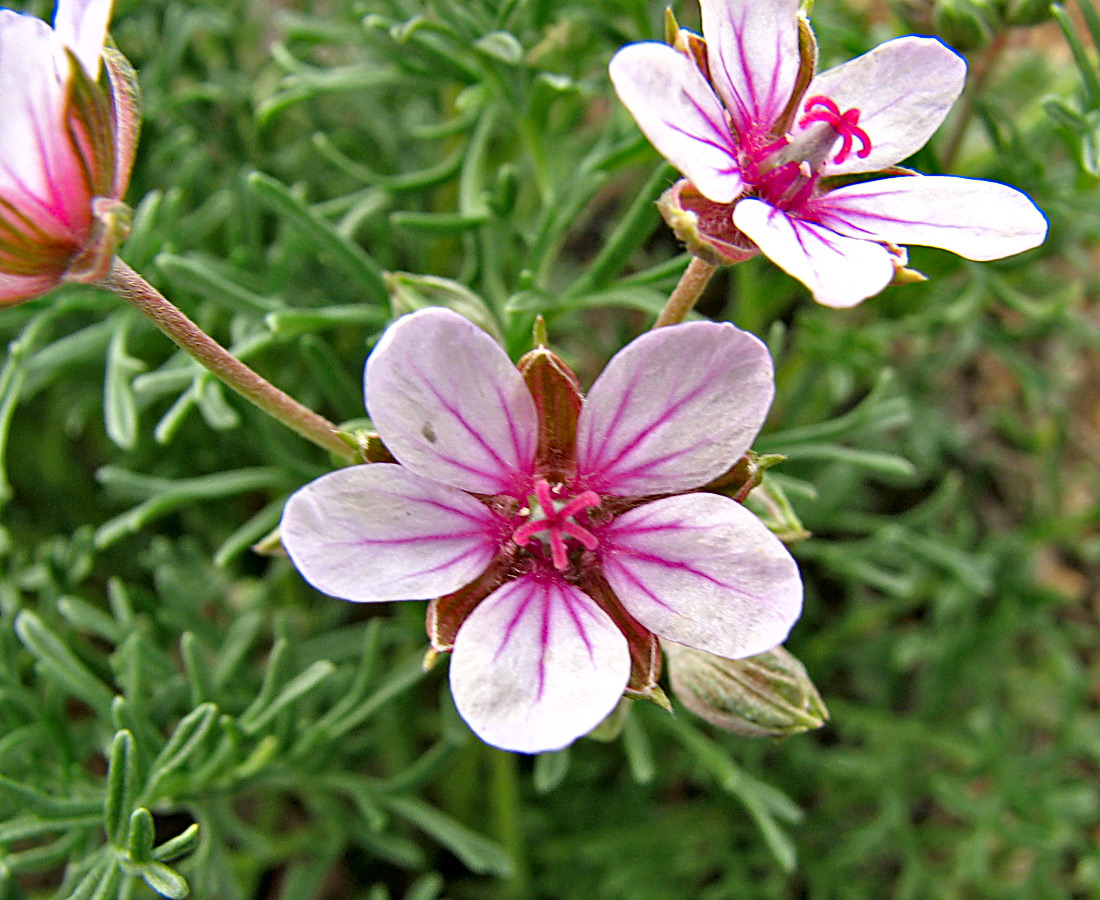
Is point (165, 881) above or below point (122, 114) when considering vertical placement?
below


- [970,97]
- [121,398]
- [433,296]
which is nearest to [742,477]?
[433,296]

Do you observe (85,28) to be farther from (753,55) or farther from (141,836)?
(141,836)

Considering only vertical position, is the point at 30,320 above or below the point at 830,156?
below

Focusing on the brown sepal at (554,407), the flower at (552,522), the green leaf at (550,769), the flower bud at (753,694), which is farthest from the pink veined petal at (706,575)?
the green leaf at (550,769)

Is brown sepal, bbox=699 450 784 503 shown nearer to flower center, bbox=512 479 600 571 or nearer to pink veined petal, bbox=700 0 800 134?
flower center, bbox=512 479 600 571

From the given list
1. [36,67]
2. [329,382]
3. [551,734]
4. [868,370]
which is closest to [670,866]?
[868,370]

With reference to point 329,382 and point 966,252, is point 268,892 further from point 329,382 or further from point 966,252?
point 966,252

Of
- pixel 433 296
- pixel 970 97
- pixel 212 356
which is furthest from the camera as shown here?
pixel 970 97
